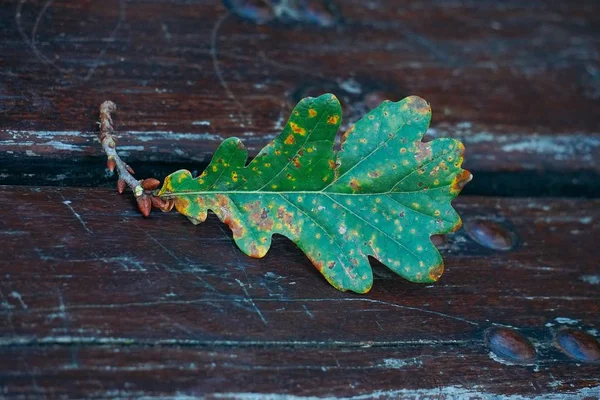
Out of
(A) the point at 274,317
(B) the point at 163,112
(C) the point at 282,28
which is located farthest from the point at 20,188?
(C) the point at 282,28

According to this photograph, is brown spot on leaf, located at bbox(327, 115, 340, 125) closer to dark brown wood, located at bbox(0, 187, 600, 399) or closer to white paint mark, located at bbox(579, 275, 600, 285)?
dark brown wood, located at bbox(0, 187, 600, 399)

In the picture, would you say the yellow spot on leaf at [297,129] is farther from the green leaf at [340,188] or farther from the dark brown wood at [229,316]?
the dark brown wood at [229,316]

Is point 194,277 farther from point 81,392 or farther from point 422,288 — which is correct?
point 422,288

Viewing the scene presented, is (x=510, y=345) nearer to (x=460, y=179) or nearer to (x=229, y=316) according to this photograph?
(x=460, y=179)

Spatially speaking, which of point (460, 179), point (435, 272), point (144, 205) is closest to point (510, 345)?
point (435, 272)

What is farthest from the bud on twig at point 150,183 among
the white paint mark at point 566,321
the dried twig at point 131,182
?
the white paint mark at point 566,321

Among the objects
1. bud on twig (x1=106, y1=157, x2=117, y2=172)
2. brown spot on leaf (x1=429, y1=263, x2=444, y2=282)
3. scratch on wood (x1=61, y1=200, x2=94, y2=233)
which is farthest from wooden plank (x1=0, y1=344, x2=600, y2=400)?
bud on twig (x1=106, y1=157, x2=117, y2=172)
